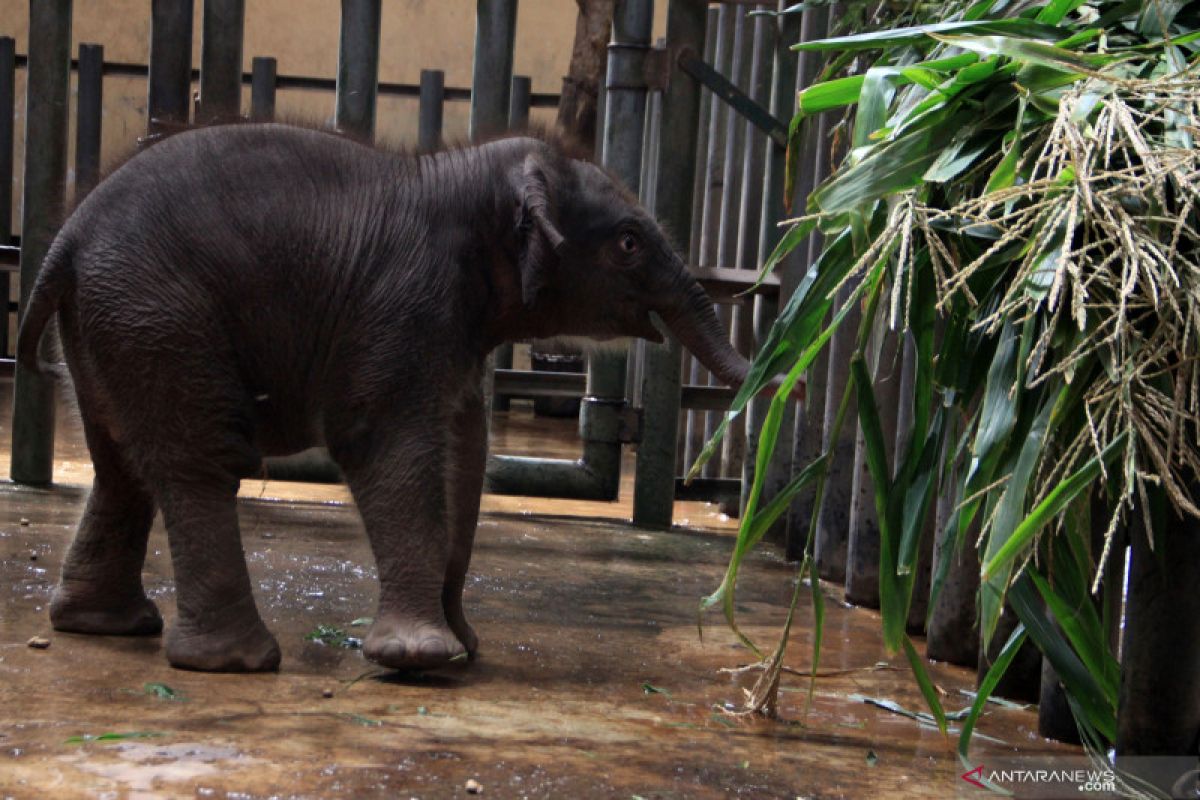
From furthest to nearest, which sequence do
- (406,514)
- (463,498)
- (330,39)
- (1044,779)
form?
(330,39) → (463,498) → (406,514) → (1044,779)

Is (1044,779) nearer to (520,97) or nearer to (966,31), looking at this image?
(966,31)

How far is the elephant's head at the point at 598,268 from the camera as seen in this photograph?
3889 millimetres

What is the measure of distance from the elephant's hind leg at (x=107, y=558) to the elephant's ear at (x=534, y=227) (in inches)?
44.2

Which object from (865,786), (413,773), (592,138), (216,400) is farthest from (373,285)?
(592,138)

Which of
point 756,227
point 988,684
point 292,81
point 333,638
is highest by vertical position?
point 292,81

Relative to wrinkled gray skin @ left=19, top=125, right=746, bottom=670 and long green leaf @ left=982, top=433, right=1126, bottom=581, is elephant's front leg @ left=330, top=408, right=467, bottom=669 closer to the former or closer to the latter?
wrinkled gray skin @ left=19, top=125, right=746, bottom=670

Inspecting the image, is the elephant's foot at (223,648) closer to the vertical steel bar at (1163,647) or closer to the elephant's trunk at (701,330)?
the elephant's trunk at (701,330)

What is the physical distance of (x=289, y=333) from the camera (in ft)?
12.1

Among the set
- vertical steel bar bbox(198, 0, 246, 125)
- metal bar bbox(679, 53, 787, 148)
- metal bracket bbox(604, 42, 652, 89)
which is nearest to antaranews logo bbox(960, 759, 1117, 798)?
metal bar bbox(679, 53, 787, 148)

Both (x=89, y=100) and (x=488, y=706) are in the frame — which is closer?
(x=488, y=706)

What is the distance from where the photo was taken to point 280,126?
3922 millimetres

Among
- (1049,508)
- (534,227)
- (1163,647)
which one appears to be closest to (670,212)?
(534,227)

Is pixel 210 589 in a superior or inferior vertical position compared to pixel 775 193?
inferior

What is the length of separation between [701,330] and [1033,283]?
1.76 m
